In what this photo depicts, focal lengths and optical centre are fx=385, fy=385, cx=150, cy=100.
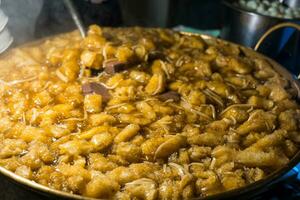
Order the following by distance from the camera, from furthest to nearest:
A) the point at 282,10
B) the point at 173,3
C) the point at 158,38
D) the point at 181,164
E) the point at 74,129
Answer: the point at 173,3 < the point at 282,10 < the point at 158,38 < the point at 74,129 < the point at 181,164

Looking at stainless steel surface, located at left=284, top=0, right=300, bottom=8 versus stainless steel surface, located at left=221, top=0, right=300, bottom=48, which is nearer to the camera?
stainless steel surface, located at left=221, top=0, right=300, bottom=48

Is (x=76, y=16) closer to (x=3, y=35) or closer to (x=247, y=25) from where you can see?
(x=3, y=35)

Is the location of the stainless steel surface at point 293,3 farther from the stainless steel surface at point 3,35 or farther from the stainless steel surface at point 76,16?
the stainless steel surface at point 3,35

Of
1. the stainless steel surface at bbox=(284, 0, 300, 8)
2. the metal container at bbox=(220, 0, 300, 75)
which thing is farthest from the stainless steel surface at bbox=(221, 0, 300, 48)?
the stainless steel surface at bbox=(284, 0, 300, 8)

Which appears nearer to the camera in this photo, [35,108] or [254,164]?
[254,164]

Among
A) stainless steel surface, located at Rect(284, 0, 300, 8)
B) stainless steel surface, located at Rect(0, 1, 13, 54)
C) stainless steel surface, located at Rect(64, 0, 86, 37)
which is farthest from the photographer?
stainless steel surface, located at Rect(284, 0, 300, 8)

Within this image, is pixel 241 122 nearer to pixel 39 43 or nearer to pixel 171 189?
pixel 171 189

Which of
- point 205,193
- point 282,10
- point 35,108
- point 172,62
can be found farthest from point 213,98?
point 282,10

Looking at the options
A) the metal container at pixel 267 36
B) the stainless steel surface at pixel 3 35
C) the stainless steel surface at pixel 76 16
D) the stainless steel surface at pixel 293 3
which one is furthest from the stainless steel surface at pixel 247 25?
the stainless steel surface at pixel 3 35

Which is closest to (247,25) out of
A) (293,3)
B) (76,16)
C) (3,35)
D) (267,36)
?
(267,36)

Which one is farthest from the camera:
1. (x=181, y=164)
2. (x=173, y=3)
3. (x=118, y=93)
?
(x=173, y=3)

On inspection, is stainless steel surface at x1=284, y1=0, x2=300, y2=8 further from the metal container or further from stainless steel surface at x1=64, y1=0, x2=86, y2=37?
stainless steel surface at x1=64, y1=0, x2=86, y2=37
